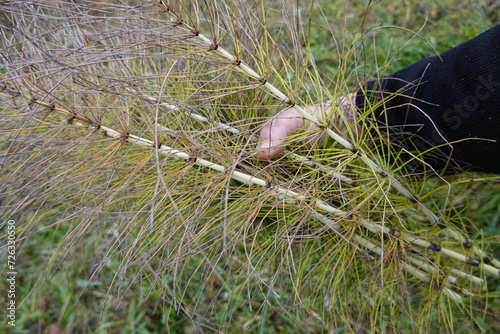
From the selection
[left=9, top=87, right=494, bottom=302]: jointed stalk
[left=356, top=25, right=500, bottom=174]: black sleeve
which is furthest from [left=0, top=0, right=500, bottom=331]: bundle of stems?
[left=356, top=25, right=500, bottom=174]: black sleeve

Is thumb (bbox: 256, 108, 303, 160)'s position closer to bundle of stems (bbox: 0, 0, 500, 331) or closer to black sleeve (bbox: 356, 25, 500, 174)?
bundle of stems (bbox: 0, 0, 500, 331)

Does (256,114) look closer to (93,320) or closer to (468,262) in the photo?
(468,262)

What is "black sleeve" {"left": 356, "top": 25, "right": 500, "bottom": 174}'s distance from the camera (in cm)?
75

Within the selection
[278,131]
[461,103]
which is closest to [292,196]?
[278,131]

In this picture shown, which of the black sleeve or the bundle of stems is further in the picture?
the black sleeve

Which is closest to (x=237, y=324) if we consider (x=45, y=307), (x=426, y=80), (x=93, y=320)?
(x=93, y=320)

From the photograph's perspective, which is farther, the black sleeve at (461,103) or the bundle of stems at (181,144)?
the black sleeve at (461,103)

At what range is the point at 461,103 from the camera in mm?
781

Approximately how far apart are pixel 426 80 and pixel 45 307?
54.0 inches

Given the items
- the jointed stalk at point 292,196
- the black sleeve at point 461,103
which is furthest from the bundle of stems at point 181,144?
the black sleeve at point 461,103

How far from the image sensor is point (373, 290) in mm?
792

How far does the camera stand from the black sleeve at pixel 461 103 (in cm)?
75

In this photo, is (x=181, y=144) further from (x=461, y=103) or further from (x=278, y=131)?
(x=461, y=103)

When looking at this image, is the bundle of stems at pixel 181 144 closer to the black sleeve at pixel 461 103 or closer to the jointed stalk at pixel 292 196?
the jointed stalk at pixel 292 196
